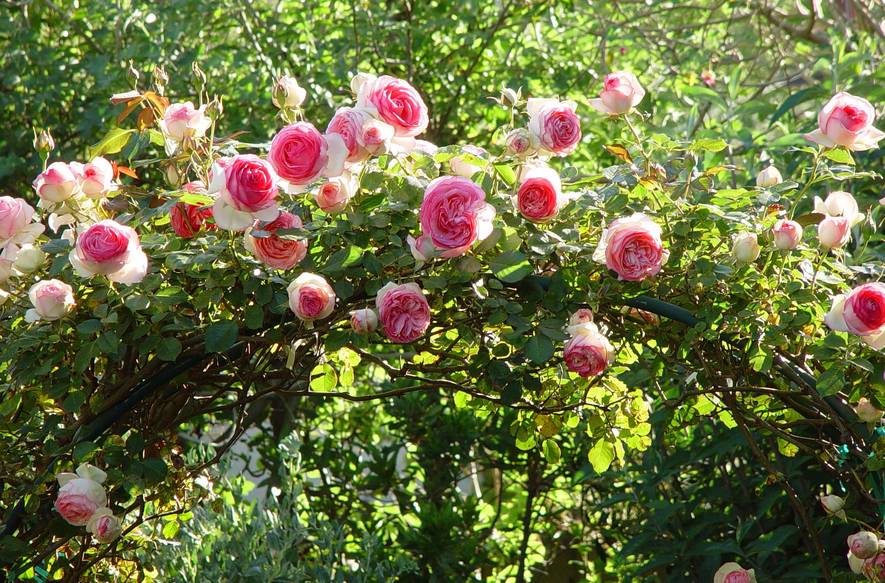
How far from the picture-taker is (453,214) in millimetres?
1149

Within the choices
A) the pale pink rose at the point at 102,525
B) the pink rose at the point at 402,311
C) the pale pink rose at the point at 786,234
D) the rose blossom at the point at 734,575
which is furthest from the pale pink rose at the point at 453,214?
the rose blossom at the point at 734,575

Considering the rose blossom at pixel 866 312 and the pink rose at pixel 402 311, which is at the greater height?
the rose blossom at pixel 866 312

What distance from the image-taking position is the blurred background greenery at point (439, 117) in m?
2.61

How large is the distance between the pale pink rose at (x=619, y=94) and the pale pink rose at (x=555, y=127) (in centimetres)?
7

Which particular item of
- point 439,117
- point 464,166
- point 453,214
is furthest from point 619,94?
point 439,117

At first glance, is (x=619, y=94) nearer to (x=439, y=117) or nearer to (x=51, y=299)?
(x=51, y=299)

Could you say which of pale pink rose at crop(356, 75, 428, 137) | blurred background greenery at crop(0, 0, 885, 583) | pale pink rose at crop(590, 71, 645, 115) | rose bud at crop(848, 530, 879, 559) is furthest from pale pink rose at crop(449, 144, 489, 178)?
blurred background greenery at crop(0, 0, 885, 583)

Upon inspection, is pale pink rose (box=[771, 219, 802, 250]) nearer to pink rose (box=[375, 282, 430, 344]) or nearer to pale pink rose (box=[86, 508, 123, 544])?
pink rose (box=[375, 282, 430, 344])

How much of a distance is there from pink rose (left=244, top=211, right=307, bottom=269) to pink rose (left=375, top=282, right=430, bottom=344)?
121 mm

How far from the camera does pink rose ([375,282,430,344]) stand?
1197 mm

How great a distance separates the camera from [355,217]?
124 centimetres

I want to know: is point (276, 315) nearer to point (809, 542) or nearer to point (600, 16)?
point (809, 542)

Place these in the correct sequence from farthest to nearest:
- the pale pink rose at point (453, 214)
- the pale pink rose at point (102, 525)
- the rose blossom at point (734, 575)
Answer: the rose blossom at point (734, 575)
the pale pink rose at point (102, 525)
the pale pink rose at point (453, 214)

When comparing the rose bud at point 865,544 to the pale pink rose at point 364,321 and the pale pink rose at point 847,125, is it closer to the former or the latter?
the pale pink rose at point 847,125
